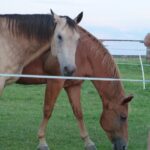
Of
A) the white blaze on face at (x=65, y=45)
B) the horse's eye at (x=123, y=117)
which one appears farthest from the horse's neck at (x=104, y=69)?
the white blaze on face at (x=65, y=45)

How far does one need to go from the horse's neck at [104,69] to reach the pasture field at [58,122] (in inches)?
31.4

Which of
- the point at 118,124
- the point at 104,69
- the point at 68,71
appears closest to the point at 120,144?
the point at 118,124

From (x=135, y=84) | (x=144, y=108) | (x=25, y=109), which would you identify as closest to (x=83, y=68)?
(x=25, y=109)

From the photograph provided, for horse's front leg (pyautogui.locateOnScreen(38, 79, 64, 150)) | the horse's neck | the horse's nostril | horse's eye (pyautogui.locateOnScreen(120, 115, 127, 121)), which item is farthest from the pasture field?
the horse's nostril

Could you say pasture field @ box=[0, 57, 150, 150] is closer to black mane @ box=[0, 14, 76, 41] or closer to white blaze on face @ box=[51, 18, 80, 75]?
white blaze on face @ box=[51, 18, 80, 75]

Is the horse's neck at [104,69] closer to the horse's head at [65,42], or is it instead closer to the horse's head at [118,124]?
the horse's head at [118,124]

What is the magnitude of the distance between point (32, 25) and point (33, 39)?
18 cm

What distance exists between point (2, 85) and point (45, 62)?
40.0 inches

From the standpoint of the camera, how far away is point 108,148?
7363mm

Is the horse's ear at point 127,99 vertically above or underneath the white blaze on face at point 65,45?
underneath

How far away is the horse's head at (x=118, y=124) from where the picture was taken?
703 centimetres

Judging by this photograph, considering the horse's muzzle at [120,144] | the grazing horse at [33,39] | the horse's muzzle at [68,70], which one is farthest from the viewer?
the horse's muzzle at [120,144]

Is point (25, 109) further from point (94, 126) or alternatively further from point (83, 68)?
point (83, 68)

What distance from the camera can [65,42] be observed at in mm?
6262
